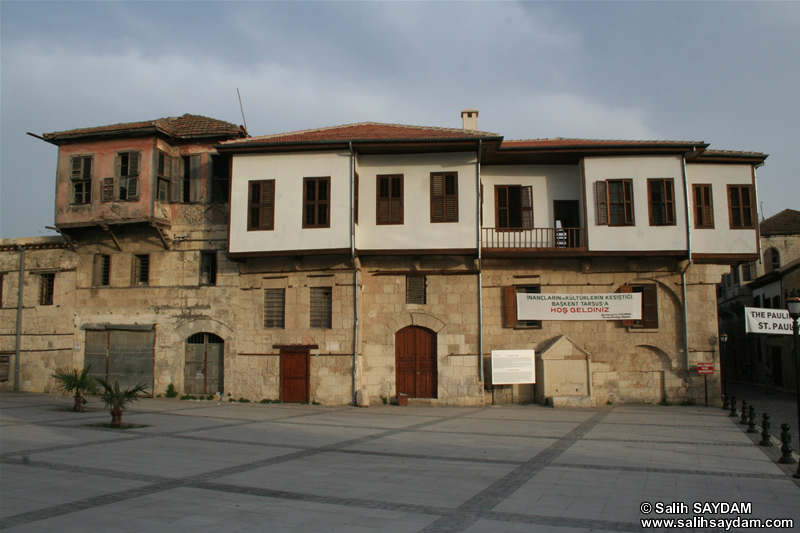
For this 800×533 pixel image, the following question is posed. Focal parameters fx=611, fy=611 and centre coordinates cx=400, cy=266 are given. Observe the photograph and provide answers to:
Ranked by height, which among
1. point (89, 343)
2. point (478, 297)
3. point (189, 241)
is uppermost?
point (189, 241)

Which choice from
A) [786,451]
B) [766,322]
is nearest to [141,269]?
[786,451]

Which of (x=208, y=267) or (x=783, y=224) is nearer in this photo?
(x=208, y=267)

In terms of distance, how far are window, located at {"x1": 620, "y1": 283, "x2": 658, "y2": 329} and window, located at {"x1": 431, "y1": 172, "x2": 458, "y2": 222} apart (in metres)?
6.88

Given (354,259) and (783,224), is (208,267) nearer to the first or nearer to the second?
(354,259)

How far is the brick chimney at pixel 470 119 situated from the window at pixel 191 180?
10611 mm

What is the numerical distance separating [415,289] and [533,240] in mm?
4687

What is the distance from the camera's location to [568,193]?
75.2 ft

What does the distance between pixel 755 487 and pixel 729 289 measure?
39105mm

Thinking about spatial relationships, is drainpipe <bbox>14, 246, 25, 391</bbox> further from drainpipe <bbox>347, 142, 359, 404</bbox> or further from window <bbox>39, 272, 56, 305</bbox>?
drainpipe <bbox>347, 142, 359, 404</bbox>

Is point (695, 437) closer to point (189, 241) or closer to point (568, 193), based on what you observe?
point (568, 193)

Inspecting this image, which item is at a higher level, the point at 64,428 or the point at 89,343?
the point at 89,343

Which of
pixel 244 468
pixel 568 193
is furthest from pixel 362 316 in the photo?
pixel 244 468

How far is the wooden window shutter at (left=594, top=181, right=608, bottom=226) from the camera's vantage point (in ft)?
70.7

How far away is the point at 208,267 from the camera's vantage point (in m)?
23.6
